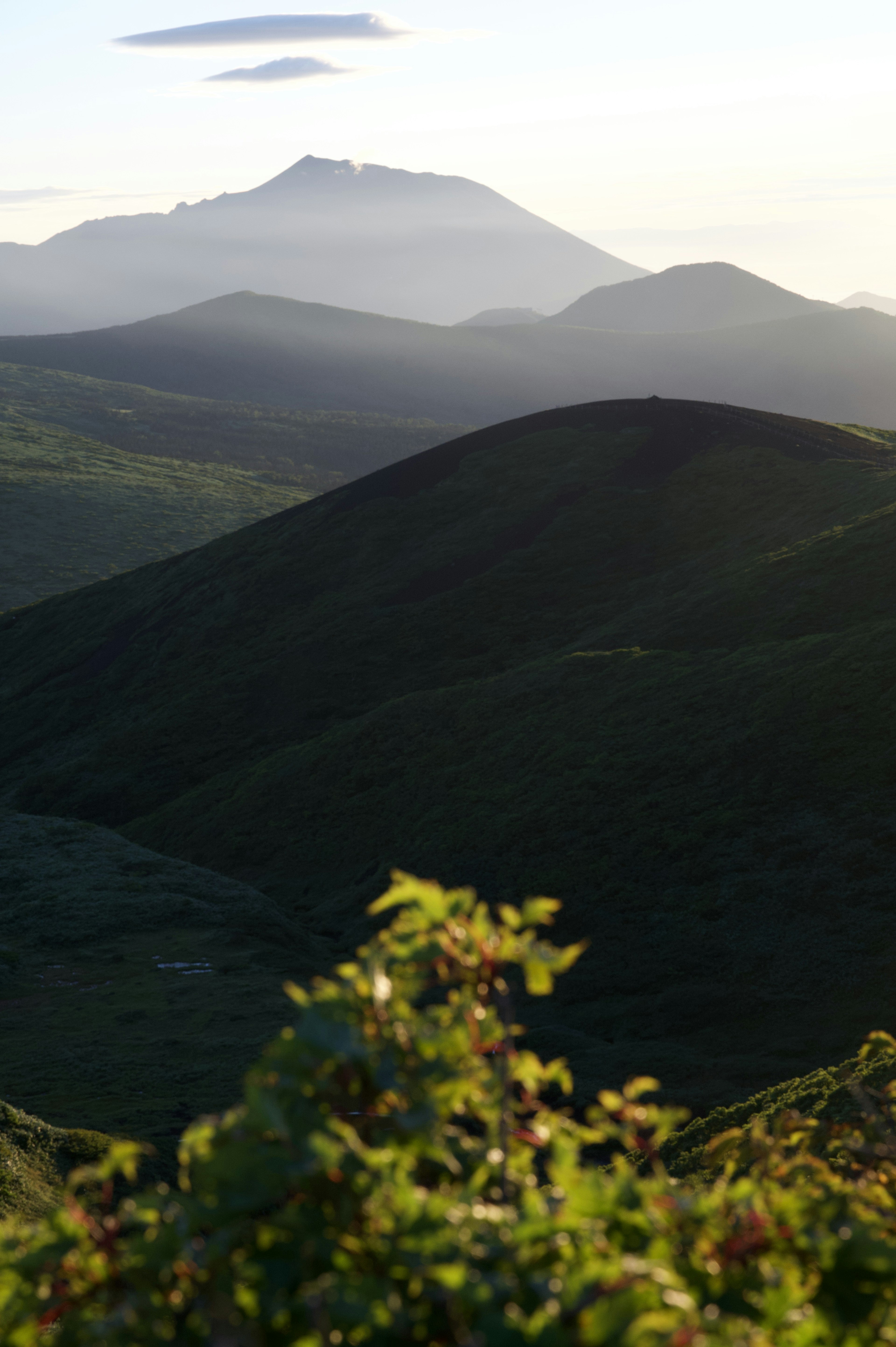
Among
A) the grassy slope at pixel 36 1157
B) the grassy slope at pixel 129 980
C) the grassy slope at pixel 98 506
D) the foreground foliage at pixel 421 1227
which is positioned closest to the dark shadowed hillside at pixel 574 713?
the grassy slope at pixel 129 980

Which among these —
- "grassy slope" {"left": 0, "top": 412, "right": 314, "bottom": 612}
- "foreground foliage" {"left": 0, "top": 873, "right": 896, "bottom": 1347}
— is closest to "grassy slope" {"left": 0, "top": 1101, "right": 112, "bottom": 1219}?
"foreground foliage" {"left": 0, "top": 873, "right": 896, "bottom": 1347}

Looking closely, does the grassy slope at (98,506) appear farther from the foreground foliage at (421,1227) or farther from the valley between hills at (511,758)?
the foreground foliage at (421,1227)

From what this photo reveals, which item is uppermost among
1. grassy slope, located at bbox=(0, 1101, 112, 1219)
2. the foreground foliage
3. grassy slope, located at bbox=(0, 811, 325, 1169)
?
the foreground foliage

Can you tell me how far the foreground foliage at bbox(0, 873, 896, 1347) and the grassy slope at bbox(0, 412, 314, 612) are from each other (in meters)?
98.1

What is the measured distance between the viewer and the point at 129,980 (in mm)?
25875

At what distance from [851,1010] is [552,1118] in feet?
59.7

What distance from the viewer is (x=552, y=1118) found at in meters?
4.03

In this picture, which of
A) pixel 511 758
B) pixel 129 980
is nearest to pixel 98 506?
pixel 511 758

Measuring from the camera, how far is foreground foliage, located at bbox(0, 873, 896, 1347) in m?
2.88

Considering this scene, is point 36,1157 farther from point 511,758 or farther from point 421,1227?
point 511,758

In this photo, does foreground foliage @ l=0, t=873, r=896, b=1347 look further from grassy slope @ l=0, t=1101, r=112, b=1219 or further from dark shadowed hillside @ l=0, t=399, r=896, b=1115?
dark shadowed hillside @ l=0, t=399, r=896, b=1115

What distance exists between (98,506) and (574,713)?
107 m

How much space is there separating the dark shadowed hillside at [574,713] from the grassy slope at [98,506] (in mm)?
36264

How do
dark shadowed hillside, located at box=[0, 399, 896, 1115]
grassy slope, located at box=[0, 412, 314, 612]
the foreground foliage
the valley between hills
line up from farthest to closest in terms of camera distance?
grassy slope, located at box=[0, 412, 314, 612], dark shadowed hillside, located at box=[0, 399, 896, 1115], the valley between hills, the foreground foliage
